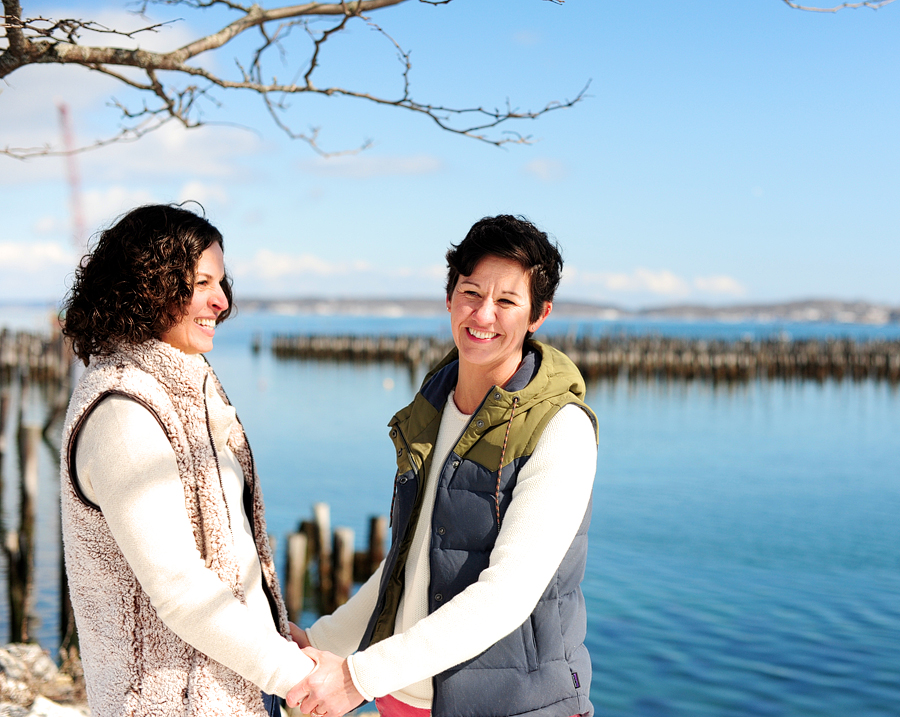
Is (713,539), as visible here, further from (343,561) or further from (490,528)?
(490,528)

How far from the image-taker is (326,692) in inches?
80.0

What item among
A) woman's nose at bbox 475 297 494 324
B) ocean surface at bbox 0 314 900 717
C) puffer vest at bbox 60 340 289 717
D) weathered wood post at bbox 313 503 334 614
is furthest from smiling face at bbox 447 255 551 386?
weathered wood post at bbox 313 503 334 614

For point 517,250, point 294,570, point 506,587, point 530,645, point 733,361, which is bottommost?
point 294,570

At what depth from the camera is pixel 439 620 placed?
77.5 inches

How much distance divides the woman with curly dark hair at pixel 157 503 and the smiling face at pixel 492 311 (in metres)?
0.70

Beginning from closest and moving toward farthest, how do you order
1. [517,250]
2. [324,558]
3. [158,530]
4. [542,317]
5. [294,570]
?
[158,530] → [517,250] → [542,317] → [294,570] → [324,558]

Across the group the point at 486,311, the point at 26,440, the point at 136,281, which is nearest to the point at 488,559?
the point at 486,311

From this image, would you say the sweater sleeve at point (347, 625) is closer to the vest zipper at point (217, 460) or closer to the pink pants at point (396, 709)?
the pink pants at point (396, 709)

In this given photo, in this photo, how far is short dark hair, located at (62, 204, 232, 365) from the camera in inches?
80.0

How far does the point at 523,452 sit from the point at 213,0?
2678 mm

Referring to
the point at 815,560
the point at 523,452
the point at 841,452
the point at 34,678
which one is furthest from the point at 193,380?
the point at 841,452

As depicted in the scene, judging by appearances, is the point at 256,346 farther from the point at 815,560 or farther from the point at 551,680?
the point at 551,680

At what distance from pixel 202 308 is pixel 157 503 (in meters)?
0.57

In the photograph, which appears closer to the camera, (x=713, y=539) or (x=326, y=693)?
(x=326, y=693)
